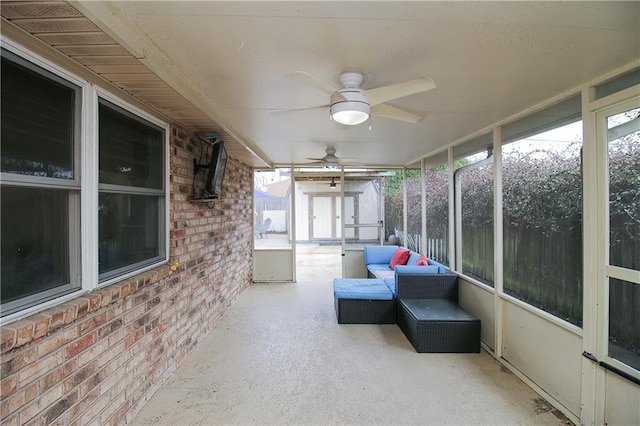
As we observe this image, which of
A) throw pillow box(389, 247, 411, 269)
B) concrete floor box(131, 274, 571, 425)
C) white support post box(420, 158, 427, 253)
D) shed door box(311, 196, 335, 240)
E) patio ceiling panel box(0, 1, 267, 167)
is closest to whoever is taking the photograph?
patio ceiling panel box(0, 1, 267, 167)

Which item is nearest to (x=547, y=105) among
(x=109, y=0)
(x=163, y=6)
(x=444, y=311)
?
(x=444, y=311)

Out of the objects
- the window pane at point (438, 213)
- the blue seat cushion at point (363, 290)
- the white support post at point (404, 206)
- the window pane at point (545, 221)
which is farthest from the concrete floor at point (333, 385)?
the white support post at point (404, 206)

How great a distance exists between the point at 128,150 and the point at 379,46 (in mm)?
1912

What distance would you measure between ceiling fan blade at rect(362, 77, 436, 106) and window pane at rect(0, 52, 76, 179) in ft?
5.61

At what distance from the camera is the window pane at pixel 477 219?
322 centimetres

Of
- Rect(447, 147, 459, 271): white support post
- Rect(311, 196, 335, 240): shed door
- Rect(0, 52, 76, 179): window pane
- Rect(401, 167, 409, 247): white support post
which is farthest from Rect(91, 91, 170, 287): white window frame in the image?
Rect(311, 196, 335, 240): shed door

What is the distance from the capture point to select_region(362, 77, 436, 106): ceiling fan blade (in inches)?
65.9

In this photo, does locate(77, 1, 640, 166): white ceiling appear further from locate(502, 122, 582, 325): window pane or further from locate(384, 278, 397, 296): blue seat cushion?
locate(384, 278, 397, 296): blue seat cushion

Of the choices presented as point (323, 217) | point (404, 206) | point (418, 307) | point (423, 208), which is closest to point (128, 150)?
point (418, 307)

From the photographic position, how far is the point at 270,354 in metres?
3.02

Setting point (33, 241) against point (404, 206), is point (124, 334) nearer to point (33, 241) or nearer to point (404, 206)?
point (33, 241)

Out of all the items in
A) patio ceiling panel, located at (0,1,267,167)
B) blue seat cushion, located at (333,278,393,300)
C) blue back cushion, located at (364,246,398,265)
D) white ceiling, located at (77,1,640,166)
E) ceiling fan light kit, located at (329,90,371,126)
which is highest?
white ceiling, located at (77,1,640,166)

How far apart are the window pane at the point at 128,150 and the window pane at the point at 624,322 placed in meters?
3.38

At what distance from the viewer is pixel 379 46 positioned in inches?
62.3
